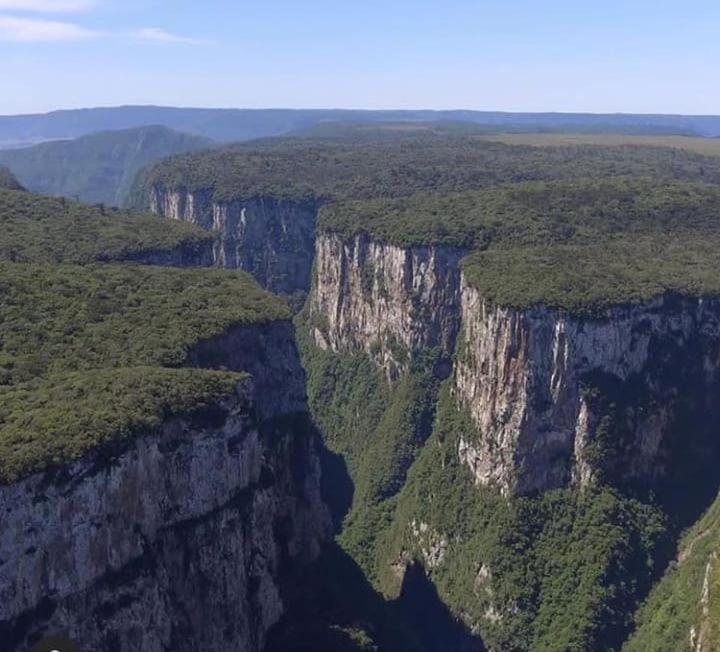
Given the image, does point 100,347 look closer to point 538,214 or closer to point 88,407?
point 88,407

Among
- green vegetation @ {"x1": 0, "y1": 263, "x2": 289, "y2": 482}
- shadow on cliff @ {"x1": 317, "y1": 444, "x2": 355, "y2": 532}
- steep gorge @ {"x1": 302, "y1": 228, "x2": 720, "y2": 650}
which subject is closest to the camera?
green vegetation @ {"x1": 0, "y1": 263, "x2": 289, "y2": 482}

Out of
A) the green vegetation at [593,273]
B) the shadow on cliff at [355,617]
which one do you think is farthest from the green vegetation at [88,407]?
the green vegetation at [593,273]

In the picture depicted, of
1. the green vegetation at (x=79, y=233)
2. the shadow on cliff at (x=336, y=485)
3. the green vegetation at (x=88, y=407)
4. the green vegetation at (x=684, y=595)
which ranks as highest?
the green vegetation at (x=79, y=233)

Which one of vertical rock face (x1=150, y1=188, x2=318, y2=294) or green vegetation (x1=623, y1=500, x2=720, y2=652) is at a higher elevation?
vertical rock face (x1=150, y1=188, x2=318, y2=294)

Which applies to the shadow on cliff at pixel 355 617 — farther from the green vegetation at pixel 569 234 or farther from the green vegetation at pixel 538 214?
the green vegetation at pixel 538 214

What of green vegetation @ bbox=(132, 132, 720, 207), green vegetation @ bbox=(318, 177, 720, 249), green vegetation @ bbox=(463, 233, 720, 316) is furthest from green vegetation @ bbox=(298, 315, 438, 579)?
green vegetation @ bbox=(132, 132, 720, 207)

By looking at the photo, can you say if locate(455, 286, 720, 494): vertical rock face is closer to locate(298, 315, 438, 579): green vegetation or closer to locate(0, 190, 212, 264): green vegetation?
locate(298, 315, 438, 579): green vegetation
